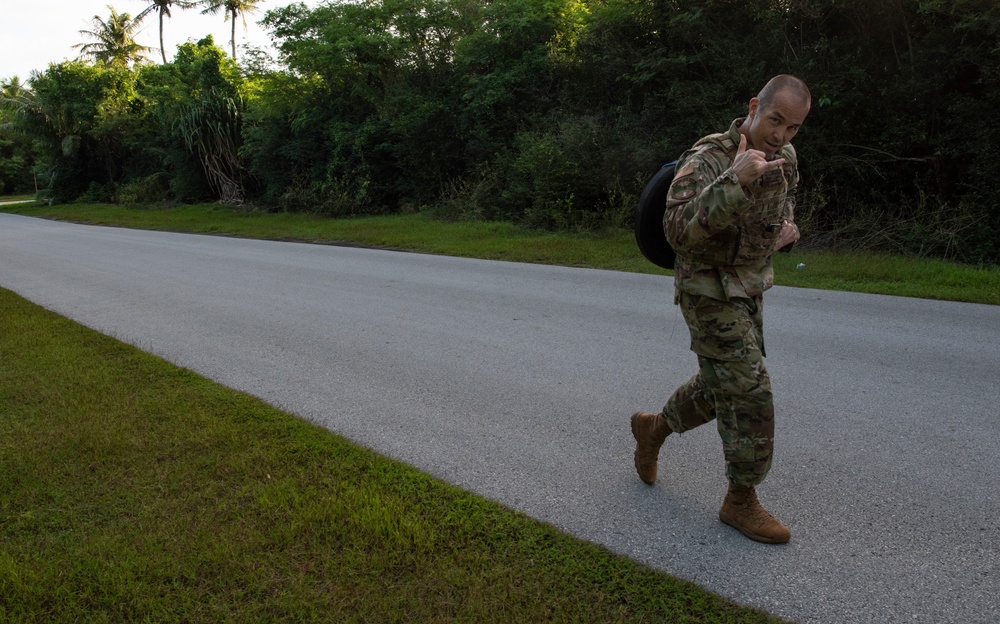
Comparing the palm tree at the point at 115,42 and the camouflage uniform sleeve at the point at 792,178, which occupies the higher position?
the palm tree at the point at 115,42

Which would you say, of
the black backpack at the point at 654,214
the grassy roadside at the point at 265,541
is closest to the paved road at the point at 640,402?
the grassy roadside at the point at 265,541

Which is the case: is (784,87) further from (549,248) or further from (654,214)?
(549,248)

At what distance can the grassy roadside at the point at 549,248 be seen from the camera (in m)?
8.38

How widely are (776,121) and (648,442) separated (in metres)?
1.60

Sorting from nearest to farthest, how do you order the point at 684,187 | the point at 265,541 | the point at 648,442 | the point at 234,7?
the point at 684,187
the point at 265,541
the point at 648,442
the point at 234,7

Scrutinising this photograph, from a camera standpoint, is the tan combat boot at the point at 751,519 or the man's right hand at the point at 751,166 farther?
the tan combat boot at the point at 751,519

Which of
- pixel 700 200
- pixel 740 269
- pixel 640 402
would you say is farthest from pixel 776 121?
pixel 640 402

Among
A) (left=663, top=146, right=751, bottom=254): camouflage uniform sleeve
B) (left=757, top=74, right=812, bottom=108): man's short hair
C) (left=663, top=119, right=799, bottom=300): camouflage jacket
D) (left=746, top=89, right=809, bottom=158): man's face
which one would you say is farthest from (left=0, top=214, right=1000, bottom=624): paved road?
(left=757, top=74, right=812, bottom=108): man's short hair

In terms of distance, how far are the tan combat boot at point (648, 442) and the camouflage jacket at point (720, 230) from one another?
802 mm

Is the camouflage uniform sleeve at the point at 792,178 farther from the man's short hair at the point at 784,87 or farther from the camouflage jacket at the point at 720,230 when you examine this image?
the man's short hair at the point at 784,87

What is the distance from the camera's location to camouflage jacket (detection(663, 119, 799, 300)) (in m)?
2.64

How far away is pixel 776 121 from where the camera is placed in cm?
266

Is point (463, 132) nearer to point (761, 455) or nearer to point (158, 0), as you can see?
point (761, 455)

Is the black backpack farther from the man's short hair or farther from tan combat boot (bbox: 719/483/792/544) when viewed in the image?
tan combat boot (bbox: 719/483/792/544)
